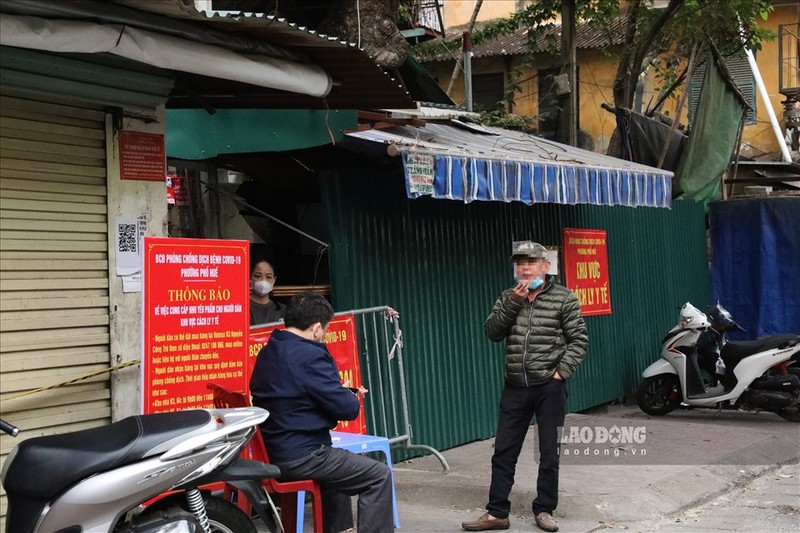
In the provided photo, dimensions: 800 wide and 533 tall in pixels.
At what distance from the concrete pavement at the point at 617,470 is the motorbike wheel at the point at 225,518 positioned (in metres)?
2.23

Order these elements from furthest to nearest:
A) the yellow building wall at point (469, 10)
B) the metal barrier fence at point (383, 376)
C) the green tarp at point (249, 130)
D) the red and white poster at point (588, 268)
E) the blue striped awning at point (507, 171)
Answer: the yellow building wall at point (469, 10)
the red and white poster at point (588, 268)
the metal barrier fence at point (383, 376)
the blue striped awning at point (507, 171)
the green tarp at point (249, 130)

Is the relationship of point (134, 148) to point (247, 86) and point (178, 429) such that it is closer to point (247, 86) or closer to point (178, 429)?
point (247, 86)

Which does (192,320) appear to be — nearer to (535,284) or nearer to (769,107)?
(535,284)

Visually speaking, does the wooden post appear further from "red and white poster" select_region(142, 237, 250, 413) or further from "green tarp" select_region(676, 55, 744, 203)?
"red and white poster" select_region(142, 237, 250, 413)

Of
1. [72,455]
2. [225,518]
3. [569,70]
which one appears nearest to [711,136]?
[569,70]

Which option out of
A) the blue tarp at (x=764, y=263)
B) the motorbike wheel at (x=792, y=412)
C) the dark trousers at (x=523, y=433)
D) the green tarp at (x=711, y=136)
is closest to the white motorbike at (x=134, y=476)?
the dark trousers at (x=523, y=433)

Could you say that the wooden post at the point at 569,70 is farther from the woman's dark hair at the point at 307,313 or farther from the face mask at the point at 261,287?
the woman's dark hair at the point at 307,313

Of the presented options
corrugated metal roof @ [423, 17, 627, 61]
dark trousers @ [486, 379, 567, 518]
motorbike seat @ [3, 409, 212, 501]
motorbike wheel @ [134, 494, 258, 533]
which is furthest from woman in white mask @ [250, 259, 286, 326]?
corrugated metal roof @ [423, 17, 627, 61]

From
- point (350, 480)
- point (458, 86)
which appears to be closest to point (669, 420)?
point (350, 480)

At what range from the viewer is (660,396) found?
10.9 meters

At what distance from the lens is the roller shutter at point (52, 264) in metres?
4.93

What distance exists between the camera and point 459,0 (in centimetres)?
2384

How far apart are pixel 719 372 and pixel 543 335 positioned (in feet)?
17.7

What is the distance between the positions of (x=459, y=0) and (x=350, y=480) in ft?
67.2
